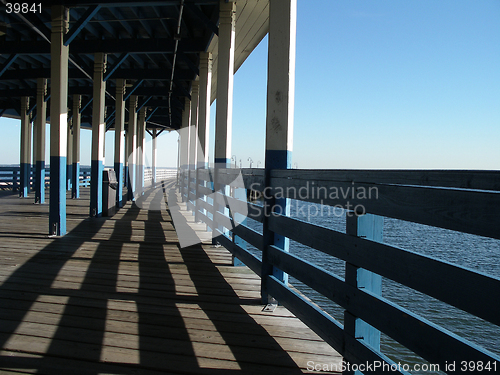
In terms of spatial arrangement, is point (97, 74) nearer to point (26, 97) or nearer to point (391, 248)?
point (26, 97)

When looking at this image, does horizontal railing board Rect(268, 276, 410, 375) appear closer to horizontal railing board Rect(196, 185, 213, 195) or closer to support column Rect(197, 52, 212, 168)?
horizontal railing board Rect(196, 185, 213, 195)

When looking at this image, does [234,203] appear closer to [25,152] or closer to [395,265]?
[395,265]

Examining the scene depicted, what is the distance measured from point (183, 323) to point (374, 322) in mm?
1416

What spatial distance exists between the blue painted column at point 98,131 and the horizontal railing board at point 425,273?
23.8 feet

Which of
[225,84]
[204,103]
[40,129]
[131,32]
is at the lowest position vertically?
[40,129]

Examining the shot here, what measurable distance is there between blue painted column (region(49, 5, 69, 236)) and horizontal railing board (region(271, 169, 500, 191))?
16.8ft

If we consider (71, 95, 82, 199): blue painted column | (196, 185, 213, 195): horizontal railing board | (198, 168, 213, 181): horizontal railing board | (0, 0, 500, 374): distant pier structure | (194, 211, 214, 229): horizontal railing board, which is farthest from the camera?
(71, 95, 82, 199): blue painted column

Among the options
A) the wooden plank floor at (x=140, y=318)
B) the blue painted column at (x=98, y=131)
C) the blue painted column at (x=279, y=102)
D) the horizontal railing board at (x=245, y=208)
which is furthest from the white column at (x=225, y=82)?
the blue painted column at (x=98, y=131)

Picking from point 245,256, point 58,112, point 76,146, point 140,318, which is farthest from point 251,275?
point 76,146

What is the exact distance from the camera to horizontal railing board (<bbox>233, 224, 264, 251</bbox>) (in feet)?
10.7

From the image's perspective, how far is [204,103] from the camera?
319 inches

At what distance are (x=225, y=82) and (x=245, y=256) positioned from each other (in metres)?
3.02

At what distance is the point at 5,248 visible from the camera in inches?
199

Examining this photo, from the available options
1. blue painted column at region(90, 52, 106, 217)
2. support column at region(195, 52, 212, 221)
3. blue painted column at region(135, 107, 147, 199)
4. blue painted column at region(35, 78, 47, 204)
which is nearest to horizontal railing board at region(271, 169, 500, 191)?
support column at region(195, 52, 212, 221)
